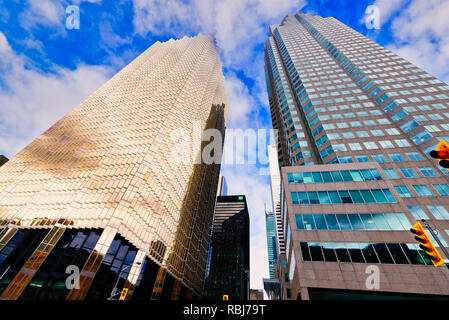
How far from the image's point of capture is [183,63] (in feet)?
308

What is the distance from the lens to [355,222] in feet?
89.6

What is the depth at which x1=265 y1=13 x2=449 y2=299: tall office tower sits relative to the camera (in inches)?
936

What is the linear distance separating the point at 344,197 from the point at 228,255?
12085 centimetres

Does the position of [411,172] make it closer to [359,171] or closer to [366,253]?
[359,171]

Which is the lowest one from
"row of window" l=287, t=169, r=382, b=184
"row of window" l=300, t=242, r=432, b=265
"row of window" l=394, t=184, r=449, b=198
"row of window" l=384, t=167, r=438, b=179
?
"row of window" l=300, t=242, r=432, b=265

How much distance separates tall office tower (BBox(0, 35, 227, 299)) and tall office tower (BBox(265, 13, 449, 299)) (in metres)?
29.1

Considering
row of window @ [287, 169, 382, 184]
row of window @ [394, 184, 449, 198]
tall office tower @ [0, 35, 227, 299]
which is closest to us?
row of window @ [287, 169, 382, 184]

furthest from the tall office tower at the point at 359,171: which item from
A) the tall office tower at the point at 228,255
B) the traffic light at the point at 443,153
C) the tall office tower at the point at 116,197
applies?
the tall office tower at the point at 228,255

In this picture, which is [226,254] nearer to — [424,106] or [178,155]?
[178,155]

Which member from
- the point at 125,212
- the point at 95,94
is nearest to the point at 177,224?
the point at 125,212

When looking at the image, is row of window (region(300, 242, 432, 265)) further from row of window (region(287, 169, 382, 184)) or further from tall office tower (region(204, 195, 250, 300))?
tall office tower (region(204, 195, 250, 300))

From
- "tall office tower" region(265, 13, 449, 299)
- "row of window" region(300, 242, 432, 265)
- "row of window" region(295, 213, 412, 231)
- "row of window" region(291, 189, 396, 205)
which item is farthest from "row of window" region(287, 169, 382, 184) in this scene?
"row of window" region(300, 242, 432, 265)

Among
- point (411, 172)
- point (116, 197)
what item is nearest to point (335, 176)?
point (411, 172)

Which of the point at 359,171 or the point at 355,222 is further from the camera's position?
the point at 359,171
